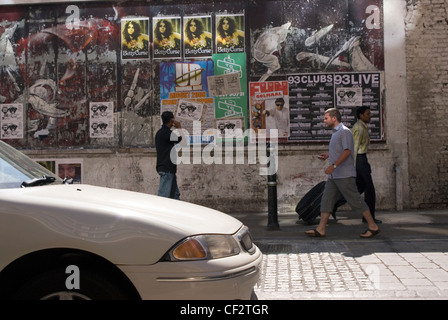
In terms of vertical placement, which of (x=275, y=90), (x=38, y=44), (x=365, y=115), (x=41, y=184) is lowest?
(x=41, y=184)

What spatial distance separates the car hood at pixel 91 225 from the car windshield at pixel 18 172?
0.70 ft

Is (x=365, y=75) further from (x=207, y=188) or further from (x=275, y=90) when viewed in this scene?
(x=207, y=188)

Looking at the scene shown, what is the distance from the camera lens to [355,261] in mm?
6113

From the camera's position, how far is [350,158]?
24.6ft

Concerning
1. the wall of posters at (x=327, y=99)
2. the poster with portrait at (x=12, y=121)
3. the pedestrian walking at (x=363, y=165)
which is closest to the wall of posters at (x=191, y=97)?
the wall of posters at (x=327, y=99)

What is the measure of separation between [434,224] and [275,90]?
13.5 ft

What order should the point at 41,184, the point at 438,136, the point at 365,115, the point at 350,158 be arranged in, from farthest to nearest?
the point at 438,136 → the point at 365,115 → the point at 350,158 → the point at 41,184

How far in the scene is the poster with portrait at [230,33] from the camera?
1107 cm

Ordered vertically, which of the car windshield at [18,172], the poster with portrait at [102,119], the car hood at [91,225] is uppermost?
the poster with portrait at [102,119]

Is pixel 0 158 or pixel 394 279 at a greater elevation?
pixel 0 158

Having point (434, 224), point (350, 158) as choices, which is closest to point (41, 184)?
point (350, 158)

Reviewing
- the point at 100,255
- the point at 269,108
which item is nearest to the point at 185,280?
the point at 100,255

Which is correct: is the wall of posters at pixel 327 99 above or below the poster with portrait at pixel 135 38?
below

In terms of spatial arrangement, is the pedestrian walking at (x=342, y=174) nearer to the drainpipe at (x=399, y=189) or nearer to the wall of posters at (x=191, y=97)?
the drainpipe at (x=399, y=189)
